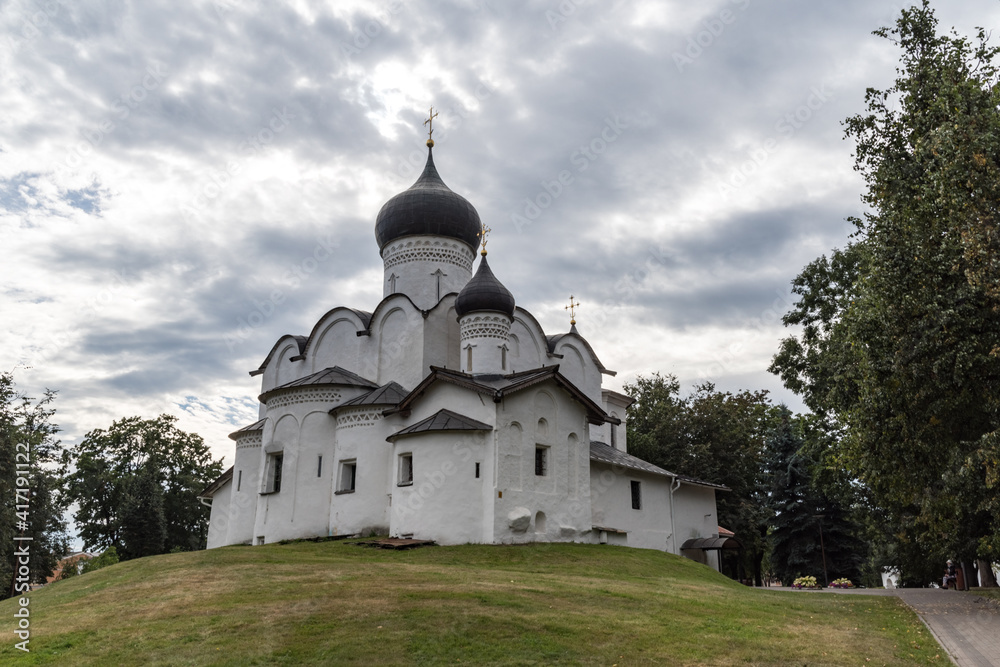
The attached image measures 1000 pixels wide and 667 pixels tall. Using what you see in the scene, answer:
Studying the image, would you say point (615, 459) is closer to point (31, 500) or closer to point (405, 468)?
point (405, 468)

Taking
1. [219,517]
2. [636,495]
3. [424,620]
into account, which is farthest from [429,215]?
[424,620]

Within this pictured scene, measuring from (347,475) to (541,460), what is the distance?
5.95 metres

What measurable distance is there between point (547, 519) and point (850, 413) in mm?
9284

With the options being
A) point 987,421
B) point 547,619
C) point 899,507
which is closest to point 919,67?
point 987,421

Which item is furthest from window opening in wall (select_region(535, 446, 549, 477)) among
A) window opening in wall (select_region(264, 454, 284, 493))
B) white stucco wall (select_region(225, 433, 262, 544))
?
white stucco wall (select_region(225, 433, 262, 544))

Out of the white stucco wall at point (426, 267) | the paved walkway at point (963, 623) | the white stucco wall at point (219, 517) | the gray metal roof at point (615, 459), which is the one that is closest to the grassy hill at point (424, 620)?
the paved walkway at point (963, 623)

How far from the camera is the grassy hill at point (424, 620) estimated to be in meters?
8.65

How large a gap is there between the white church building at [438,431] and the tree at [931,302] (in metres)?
8.77

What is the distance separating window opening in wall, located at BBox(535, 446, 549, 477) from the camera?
21.4 m

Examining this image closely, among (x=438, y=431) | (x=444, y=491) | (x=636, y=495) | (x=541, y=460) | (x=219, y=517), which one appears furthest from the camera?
(x=219, y=517)

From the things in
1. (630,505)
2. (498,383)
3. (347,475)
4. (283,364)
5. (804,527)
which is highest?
(283,364)

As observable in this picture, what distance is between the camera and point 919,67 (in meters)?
13.6

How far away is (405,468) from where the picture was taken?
70.0ft

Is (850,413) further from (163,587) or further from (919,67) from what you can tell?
(163,587)
